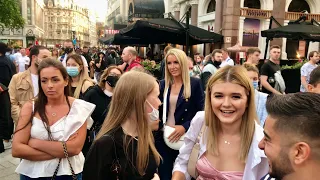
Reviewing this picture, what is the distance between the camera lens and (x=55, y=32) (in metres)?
146

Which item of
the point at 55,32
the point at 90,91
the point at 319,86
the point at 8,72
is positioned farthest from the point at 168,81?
the point at 55,32

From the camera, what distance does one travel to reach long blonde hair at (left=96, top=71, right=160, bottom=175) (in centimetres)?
205

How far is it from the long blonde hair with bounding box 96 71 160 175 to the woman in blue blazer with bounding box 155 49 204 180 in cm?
168

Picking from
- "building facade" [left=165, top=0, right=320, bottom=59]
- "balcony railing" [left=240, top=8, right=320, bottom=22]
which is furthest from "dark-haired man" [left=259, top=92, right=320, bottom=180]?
"balcony railing" [left=240, top=8, right=320, bottom=22]

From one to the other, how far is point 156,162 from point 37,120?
1172mm

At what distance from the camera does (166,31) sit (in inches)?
344

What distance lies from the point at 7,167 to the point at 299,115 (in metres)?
5.37

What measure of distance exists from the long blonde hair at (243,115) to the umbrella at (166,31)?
566cm

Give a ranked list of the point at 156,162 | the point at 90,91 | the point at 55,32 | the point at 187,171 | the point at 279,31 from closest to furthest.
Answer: the point at 156,162
the point at 187,171
the point at 90,91
the point at 279,31
the point at 55,32

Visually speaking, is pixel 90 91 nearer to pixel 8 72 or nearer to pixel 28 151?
pixel 28 151

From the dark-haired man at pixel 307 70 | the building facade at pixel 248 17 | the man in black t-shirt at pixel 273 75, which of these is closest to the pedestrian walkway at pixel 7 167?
the man in black t-shirt at pixel 273 75

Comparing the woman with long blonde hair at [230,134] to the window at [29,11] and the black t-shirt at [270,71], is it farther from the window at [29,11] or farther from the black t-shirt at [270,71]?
the window at [29,11]

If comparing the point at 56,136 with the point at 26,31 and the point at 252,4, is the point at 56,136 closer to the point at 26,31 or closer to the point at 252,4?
the point at 252,4

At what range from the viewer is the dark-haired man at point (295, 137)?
129 centimetres
